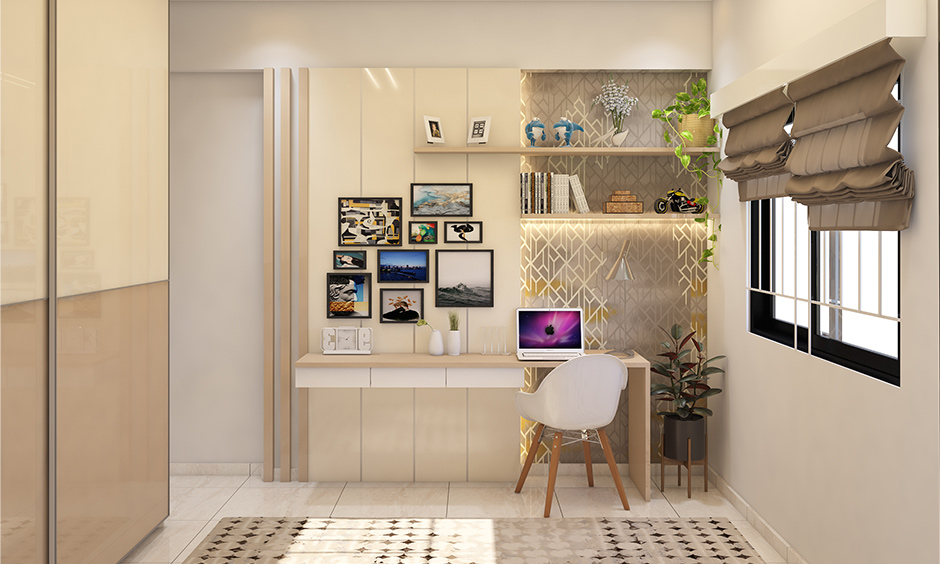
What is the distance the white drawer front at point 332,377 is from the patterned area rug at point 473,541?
722 millimetres

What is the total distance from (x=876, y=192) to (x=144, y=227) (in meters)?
2.97

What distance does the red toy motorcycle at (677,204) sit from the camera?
3943 millimetres

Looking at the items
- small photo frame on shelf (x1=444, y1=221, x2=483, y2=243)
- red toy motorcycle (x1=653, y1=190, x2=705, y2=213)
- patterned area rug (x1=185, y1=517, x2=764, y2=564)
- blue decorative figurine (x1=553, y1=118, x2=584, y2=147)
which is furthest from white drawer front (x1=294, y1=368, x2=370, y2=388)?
red toy motorcycle (x1=653, y1=190, x2=705, y2=213)

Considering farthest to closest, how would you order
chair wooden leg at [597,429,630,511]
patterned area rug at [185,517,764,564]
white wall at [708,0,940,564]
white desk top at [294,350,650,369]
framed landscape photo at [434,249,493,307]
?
framed landscape photo at [434,249,493,307] → white desk top at [294,350,650,369] → chair wooden leg at [597,429,630,511] → patterned area rug at [185,517,764,564] → white wall at [708,0,940,564]

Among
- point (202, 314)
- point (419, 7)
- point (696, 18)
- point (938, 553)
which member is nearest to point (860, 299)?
point (938, 553)

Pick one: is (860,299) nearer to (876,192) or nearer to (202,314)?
(876,192)

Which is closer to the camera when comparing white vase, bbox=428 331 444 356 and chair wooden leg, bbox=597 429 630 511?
chair wooden leg, bbox=597 429 630 511

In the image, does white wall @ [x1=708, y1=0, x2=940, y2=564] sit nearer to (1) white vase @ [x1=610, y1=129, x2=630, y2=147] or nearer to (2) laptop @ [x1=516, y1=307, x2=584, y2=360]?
(1) white vase @ [x1=610, y1=129, x2=630, y2=147]

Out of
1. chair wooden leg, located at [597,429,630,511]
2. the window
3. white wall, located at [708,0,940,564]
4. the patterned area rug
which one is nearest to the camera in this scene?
white wall, located at [708,0,940,564]

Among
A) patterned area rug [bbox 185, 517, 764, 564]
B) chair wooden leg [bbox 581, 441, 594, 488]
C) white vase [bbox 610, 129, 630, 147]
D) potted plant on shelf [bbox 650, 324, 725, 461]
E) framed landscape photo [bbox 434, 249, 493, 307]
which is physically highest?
white vase [bbox 610, 129, 630, 147]

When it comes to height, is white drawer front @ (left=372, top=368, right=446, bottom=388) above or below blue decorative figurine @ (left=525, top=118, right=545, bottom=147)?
below

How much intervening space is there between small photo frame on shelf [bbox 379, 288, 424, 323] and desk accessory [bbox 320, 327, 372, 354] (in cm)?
16

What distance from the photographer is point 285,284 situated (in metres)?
4.02

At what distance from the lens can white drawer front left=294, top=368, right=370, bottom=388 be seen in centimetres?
372
